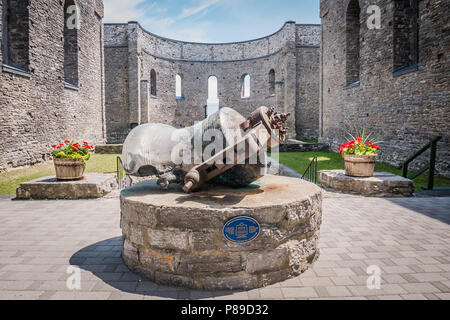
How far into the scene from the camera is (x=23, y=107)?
1058 cm

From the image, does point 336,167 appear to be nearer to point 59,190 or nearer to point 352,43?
point 352,43

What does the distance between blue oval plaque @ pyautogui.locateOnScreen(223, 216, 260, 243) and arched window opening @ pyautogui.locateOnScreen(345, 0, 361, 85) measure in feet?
47.1

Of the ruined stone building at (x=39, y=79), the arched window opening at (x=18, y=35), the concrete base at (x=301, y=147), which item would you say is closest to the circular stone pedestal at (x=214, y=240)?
the ruined stone building at (x=39, y=79)

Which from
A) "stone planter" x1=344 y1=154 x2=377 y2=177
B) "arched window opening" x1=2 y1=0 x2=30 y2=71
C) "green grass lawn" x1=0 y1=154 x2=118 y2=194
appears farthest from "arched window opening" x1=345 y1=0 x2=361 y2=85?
"arched window opening" x1=2 y1=0 x2=30 y2=71

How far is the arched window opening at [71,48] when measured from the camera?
15.0 m

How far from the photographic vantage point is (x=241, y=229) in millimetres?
2719

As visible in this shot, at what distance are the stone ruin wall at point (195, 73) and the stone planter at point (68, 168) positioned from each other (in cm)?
1727

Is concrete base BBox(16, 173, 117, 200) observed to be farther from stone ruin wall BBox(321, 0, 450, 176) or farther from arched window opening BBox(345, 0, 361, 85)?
arched window opening BBox(345, 0, 361, 85)

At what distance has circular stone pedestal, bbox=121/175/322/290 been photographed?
8.96 feet

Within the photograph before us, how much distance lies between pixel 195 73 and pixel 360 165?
2347 cm

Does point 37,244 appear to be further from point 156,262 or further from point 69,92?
point 69,92

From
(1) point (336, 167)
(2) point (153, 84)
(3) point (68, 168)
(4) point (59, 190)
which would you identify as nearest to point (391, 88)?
(1) point (336, 167)
